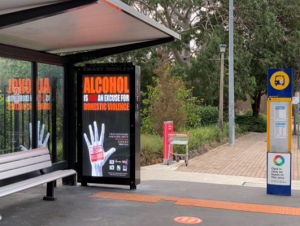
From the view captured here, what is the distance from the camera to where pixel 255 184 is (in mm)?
8648

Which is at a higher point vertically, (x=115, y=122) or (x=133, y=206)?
(x=115, y=122)

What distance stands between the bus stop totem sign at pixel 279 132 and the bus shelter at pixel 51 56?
7.03 ft

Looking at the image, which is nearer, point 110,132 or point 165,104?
point 110,132

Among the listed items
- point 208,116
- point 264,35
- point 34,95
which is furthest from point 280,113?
point 264,35

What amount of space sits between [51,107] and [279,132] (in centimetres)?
445

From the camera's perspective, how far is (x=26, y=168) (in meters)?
6.54

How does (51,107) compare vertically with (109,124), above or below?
above

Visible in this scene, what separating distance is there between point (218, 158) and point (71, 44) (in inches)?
292

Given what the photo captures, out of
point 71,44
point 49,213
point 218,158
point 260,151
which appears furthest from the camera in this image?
point 260,151

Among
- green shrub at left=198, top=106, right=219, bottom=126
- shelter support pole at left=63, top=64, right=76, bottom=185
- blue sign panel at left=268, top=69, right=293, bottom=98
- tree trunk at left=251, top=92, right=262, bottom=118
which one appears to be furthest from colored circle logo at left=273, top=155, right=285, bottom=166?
tree trunk at left=251, top=92, right=262, bottom=118

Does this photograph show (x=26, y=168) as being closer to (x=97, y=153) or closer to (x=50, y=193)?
(x=50, y=193)

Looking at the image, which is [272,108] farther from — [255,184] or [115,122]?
[115,122]

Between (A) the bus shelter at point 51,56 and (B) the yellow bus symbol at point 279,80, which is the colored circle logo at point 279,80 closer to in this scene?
(B) the yellow bus symbol at point 279,80

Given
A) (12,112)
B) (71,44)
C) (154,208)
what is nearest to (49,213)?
(154,208)
